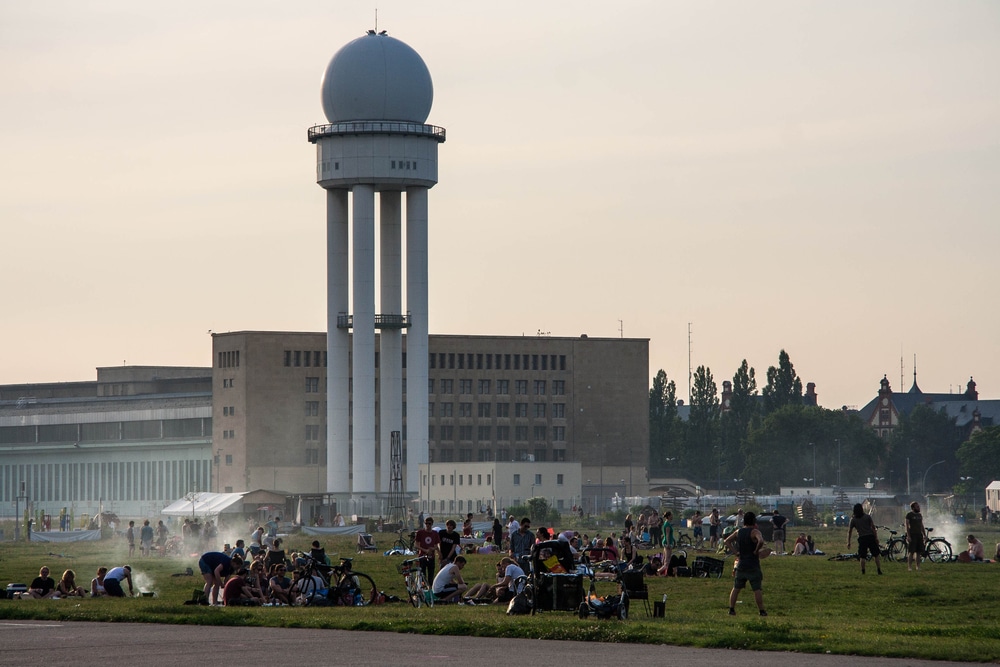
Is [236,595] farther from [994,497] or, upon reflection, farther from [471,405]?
[471,405]

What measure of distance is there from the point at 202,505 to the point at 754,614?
63915 millimetres

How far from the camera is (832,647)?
23.8 meters

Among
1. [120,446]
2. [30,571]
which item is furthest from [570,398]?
[30,571]

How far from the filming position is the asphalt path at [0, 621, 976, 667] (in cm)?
2241

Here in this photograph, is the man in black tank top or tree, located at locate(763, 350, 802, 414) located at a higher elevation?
tree, located at locate(763, 350, 802, 414)

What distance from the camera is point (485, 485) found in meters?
127

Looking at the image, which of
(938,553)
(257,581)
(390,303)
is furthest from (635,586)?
(390,303)

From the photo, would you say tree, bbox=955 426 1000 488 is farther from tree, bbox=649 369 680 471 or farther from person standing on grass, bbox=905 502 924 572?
person standing on grass, bbox=905 502 924 572

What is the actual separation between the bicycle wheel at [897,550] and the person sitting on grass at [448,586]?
15004mm

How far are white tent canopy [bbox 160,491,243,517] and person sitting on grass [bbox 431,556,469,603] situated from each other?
57.2m

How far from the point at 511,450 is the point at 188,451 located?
1080 inches

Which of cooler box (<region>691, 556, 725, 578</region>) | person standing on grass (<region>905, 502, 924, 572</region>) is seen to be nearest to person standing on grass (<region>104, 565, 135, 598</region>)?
cooler box (<region>691, 556, 725, 578</region>)

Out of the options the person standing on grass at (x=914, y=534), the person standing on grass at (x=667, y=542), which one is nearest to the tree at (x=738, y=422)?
the person standing on grass at (x=667, y=542)

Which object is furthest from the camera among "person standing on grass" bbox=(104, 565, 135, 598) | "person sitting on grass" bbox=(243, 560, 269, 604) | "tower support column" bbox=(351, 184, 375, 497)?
"tower support column" bbox=(351, 184, 375, 497)
